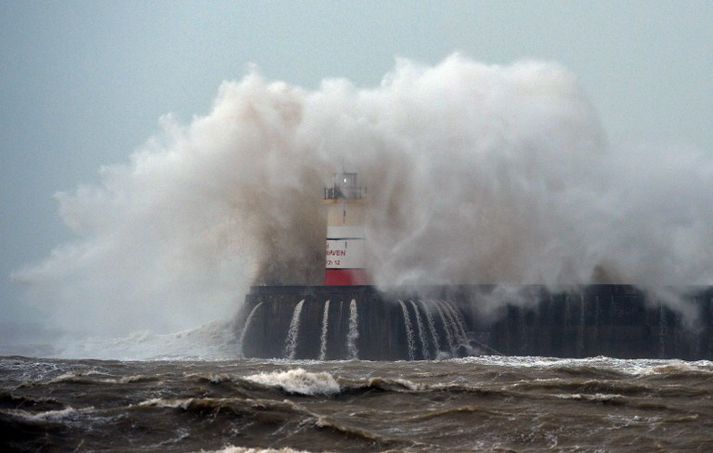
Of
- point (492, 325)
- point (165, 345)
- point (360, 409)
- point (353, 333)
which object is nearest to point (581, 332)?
point (492, 325)

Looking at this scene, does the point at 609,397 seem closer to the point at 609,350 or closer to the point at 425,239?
the point at 609,350

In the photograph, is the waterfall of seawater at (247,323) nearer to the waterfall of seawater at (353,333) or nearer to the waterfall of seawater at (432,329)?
the waterfall of seawater at (353,333)

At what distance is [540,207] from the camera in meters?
51.3

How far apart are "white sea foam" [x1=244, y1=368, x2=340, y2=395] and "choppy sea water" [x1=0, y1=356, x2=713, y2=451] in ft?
0.09

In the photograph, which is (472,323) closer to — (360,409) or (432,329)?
(432,329)

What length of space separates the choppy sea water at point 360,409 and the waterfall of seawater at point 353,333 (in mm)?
10835

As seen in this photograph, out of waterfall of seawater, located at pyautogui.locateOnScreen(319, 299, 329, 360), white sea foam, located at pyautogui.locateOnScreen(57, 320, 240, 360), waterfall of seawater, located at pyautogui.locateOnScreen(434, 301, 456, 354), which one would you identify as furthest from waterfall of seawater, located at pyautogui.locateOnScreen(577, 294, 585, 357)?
white sea foam, located at pyautogui.locateOnScreen(57, 320, 240, 360)

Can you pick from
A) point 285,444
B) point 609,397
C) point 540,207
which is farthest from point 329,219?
point 285,444

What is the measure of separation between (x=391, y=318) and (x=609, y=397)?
1651cm

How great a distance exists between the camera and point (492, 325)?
44062mm

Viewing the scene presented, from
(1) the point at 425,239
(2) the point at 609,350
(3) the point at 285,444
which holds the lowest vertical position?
(3) the point at 285,444

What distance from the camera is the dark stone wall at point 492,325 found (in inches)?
1698

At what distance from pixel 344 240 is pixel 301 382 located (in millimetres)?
20273

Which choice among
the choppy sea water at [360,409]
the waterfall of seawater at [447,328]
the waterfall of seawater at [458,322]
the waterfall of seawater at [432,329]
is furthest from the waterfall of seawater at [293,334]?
the choppy sea water at [360,409]
